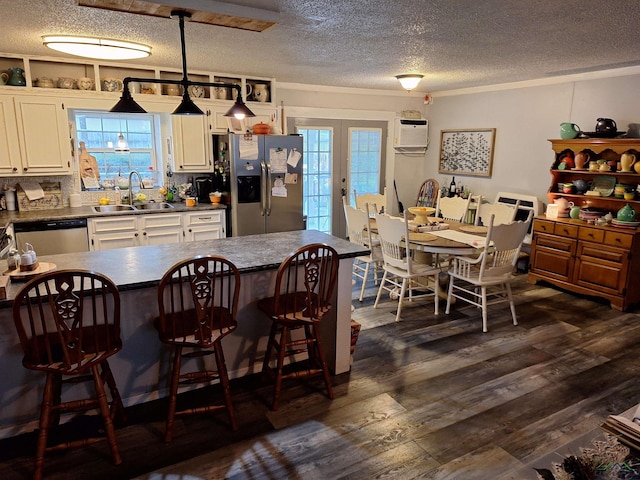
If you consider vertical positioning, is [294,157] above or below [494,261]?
above

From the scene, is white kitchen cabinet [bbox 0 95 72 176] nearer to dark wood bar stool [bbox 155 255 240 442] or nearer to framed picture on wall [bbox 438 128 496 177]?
dark wood bar stool [bbox 155 255 240 442]

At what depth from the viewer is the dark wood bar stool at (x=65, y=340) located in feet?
6.17

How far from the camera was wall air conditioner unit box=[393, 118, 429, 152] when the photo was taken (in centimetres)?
664

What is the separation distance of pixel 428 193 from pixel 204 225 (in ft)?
11.8

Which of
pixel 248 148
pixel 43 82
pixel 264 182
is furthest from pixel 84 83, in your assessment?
pixel 264 182

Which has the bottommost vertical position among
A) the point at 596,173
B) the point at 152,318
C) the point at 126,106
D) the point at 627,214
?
the point at 152,318

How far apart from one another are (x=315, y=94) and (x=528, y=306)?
3.75 m

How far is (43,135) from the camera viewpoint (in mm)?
4211

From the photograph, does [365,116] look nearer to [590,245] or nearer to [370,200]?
[370,200]

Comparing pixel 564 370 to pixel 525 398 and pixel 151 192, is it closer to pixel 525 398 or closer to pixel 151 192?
pixel 525 398

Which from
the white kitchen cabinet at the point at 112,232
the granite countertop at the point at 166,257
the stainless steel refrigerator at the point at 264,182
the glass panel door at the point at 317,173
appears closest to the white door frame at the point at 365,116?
the glass panel door at the point at 317,173

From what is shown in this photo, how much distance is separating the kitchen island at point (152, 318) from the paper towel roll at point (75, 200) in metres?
2.23

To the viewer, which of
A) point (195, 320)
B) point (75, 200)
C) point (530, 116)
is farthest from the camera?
point (530, 116)

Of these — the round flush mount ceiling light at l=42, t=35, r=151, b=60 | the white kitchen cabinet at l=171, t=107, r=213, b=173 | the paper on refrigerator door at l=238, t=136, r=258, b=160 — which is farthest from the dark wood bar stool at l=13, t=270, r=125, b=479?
the white kitchen cabinet at l=171, t=107, r=213, b=173
